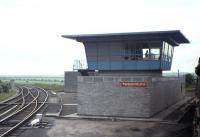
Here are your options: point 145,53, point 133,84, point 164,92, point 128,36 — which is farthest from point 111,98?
point 164,92

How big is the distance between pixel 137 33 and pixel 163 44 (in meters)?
3.06

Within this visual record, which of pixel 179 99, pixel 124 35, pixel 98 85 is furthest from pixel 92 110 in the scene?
pixel 179 99

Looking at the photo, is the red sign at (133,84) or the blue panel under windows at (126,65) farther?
the blue panel under windows at (126,65)

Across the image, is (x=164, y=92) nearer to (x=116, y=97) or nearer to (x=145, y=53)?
(x=145, y=53)

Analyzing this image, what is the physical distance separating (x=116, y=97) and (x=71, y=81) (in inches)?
1115

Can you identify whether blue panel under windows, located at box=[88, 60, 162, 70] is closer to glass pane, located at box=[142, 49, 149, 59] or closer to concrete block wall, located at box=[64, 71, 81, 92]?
glass pane, located at box=[142, 49, 149, 59]

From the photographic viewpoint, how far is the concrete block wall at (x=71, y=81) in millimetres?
60156

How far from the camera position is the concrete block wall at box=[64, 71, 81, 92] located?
60156 millimetres

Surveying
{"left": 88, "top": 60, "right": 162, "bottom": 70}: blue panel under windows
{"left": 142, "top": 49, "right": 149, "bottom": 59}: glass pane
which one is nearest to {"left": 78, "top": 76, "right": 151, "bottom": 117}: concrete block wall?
{"left": 88, "top": 60, "right": 162, "bottom": 70}: blue panel under windows

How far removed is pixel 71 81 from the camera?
60.8 meters

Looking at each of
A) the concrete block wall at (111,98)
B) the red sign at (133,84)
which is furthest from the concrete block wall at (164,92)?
the red sign at (133,84)

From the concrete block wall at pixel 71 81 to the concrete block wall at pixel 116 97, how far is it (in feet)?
83.3

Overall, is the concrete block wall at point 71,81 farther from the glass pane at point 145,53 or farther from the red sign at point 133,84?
the red sign at point 133,84

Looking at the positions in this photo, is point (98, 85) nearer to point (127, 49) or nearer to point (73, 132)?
point (127, 49)
